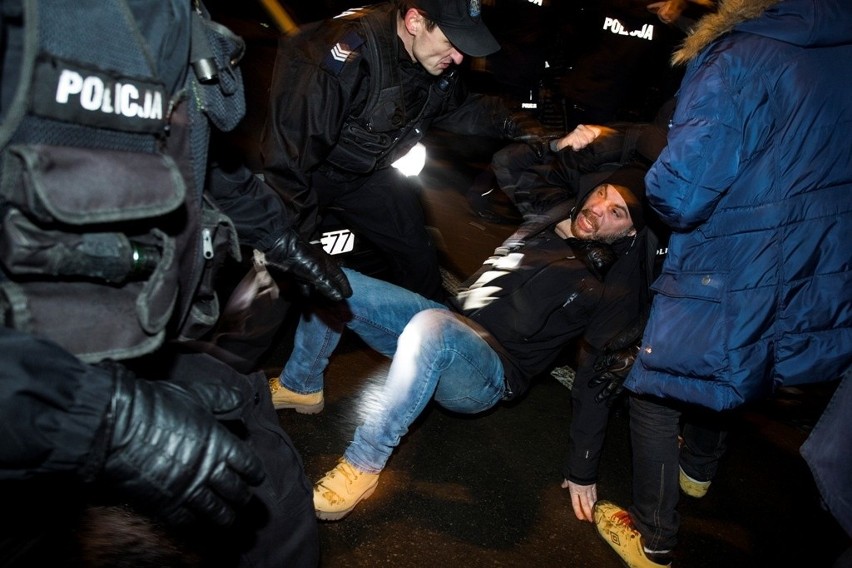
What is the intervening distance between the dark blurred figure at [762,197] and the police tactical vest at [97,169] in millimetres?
1527

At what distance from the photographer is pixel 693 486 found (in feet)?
9.54

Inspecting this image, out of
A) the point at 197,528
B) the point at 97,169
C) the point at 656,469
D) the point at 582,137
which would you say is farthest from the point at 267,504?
the point at 582,137

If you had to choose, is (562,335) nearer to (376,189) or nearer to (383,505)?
(383,505)

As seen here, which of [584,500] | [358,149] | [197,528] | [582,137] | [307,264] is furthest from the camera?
[582,137]

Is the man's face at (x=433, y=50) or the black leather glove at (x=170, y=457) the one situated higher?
the man's face at (x=433, y=50)

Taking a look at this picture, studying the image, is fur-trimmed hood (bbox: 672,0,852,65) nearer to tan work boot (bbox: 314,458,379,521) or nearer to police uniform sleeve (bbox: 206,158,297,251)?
police uniform sleeve (bbox: 206,158,297,251)

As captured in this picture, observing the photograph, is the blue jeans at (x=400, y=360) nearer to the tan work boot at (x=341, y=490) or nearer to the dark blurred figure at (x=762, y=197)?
the tan work boot at (x=341, y=490)

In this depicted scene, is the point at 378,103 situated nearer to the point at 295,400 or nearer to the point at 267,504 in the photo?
the point at 295,400

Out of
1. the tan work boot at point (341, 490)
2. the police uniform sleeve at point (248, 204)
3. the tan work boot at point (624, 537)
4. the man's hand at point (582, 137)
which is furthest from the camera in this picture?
the man's hand at point (582, 137)

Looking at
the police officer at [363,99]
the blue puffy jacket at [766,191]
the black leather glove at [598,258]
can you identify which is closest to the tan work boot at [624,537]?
the blue puffy jacket at [766,191]

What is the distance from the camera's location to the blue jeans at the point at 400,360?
7.46 feet

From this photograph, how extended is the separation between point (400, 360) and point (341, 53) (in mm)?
1319

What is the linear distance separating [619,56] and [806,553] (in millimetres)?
4223

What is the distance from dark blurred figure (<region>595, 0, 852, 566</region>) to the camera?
187 cm
